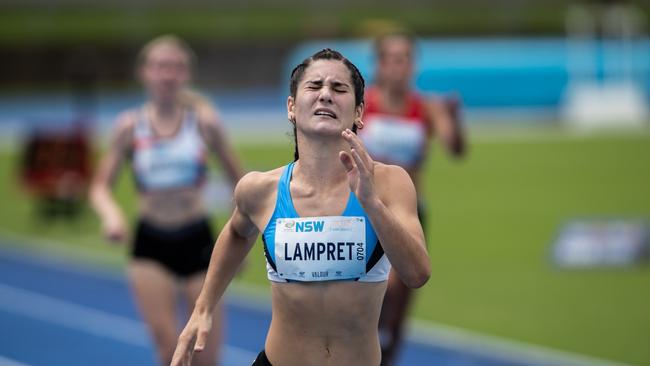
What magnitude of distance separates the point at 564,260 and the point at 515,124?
13.4 m

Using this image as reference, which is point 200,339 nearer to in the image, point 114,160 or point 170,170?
point 170,170

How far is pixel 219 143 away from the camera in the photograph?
24.3 feet

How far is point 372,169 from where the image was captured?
4203 millimetres

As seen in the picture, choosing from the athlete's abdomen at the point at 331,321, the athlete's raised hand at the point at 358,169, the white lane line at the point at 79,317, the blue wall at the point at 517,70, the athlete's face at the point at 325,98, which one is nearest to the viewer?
the athlete's raised hand at the point at 358,169

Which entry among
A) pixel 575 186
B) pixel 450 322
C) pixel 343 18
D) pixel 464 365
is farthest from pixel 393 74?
pixel 343 18

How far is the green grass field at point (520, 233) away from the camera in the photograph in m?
10.4

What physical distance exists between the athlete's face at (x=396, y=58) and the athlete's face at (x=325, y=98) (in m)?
3.44

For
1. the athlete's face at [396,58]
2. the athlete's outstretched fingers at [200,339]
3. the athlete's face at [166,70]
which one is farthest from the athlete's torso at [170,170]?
the athlete's outstretched fingers at [200,339]

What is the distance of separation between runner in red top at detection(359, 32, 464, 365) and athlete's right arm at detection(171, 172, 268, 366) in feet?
10.2

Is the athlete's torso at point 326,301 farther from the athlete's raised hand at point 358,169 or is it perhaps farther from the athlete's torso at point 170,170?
the athlete's torso at point 170,170

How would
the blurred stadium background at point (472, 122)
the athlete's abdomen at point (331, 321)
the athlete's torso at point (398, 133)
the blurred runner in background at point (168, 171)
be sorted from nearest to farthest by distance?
1. the athlete's abdomen at point (331, 321)
2. the blurred runner in background at point (168, 171)
3. the athlete's torso at point (398, 133)
4. the blurred stadium background at point (472, 122)

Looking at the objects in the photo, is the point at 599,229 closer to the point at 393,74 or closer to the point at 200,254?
the point at 393,74

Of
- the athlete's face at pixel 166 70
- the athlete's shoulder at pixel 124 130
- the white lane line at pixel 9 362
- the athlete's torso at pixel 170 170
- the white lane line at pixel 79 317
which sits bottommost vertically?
the white lane line at pixel 79 317

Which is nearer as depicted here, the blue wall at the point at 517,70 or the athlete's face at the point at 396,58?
the athlete's face at the point at 396,58
